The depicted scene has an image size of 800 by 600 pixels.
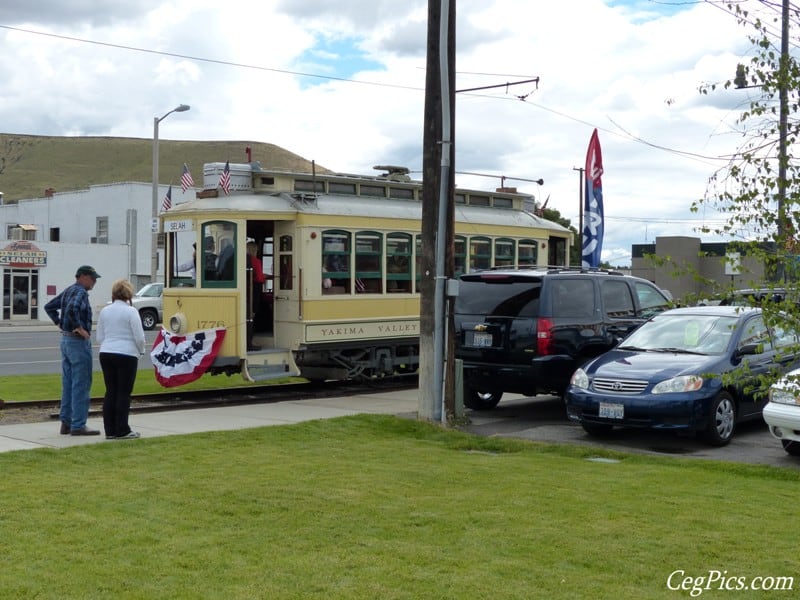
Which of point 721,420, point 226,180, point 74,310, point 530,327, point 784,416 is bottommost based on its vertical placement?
point 721,420

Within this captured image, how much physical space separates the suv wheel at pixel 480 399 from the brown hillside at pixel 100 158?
498 ft

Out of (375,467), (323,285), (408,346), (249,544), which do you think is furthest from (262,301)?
(249,544)

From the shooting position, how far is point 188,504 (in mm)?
7113

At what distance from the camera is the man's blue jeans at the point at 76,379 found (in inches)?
416

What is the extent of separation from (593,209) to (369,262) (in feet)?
19.5

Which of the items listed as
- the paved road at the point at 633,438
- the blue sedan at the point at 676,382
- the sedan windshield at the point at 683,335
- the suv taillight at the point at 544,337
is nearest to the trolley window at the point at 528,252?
the paved road at the point at 633,438

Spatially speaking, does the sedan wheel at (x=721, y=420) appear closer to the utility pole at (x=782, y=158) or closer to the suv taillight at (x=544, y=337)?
the suv taillight at (x=544, y=337)

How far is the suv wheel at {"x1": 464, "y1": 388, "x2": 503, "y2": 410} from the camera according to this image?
48.1ft

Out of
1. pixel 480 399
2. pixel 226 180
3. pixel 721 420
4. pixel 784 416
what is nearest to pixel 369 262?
pixel 226 180

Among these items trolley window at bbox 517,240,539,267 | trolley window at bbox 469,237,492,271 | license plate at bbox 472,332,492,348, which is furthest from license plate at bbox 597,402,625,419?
trolley window at bbox 517,240,539,267

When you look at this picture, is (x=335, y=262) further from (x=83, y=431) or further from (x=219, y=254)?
(x=83, y=431)

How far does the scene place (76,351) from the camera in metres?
10.6

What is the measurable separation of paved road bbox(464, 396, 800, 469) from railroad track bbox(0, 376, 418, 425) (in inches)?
119

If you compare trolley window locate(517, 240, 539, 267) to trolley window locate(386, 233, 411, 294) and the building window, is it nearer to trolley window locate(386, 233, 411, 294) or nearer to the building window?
trolley window locate(386, 233, 411, 294)
